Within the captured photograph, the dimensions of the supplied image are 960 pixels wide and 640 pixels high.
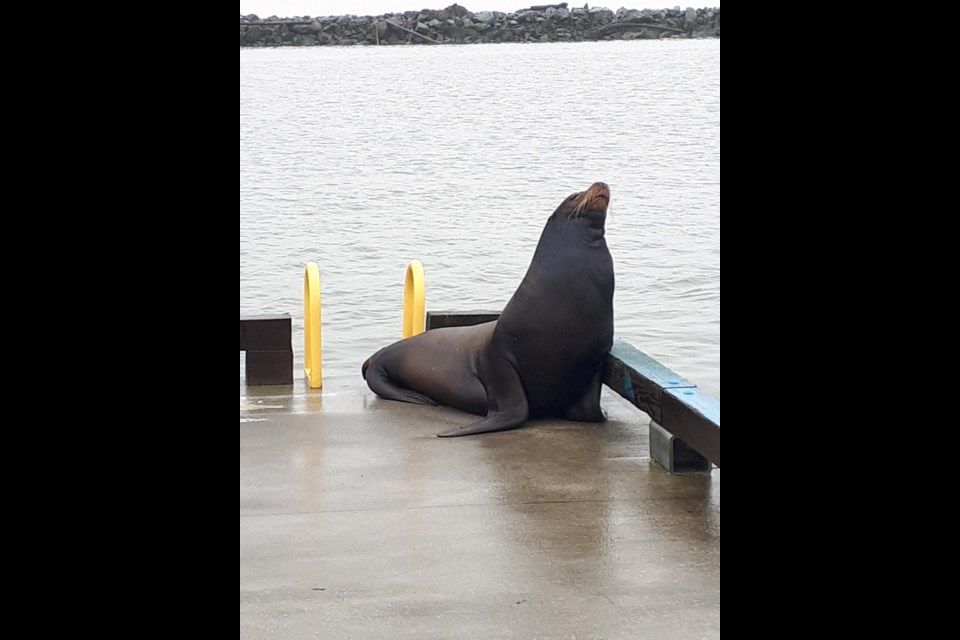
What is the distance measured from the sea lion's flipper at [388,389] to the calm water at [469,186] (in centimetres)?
100

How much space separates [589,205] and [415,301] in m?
1.32

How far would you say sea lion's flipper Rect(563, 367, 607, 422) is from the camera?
596 centimetres

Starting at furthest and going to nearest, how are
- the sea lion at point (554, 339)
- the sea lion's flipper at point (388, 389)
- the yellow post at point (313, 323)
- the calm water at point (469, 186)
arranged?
the calm water at point (469, 186) → the yellow post at point (313, 323) → the sea lion's flipper at point (388, 389) → the sea lion at point (554, 339)

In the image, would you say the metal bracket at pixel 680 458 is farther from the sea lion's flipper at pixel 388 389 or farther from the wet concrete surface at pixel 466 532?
the sea lion's flipper at pixel 388 389

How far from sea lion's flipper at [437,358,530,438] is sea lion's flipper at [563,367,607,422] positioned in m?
0.22

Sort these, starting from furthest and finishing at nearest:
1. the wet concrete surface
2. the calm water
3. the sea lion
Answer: the calm water, the sea lion, the wet concrete surface

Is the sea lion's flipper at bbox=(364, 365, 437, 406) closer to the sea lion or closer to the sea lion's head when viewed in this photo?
the sea lion

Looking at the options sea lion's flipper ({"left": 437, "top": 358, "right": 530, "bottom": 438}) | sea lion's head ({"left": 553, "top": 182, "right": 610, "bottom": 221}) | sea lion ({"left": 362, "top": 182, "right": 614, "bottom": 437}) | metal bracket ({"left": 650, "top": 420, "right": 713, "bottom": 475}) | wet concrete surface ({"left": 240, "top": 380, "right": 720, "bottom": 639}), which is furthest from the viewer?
sea lion's head ({"left": 553, "top": 182, "right": 610, "bottom": 221})

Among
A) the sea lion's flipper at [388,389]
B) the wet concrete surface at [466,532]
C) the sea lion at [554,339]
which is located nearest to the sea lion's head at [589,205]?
the sea lion at [554,339]

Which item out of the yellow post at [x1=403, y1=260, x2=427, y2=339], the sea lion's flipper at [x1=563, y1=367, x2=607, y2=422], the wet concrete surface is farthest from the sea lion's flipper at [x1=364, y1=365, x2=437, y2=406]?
the sea lion's flipper at [x1=563, y1=367, x2=607, y2=422]

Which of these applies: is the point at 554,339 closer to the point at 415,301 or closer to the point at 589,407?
the point at 589,407

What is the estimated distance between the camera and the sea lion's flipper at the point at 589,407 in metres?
5.96

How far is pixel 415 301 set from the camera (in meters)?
6.98
